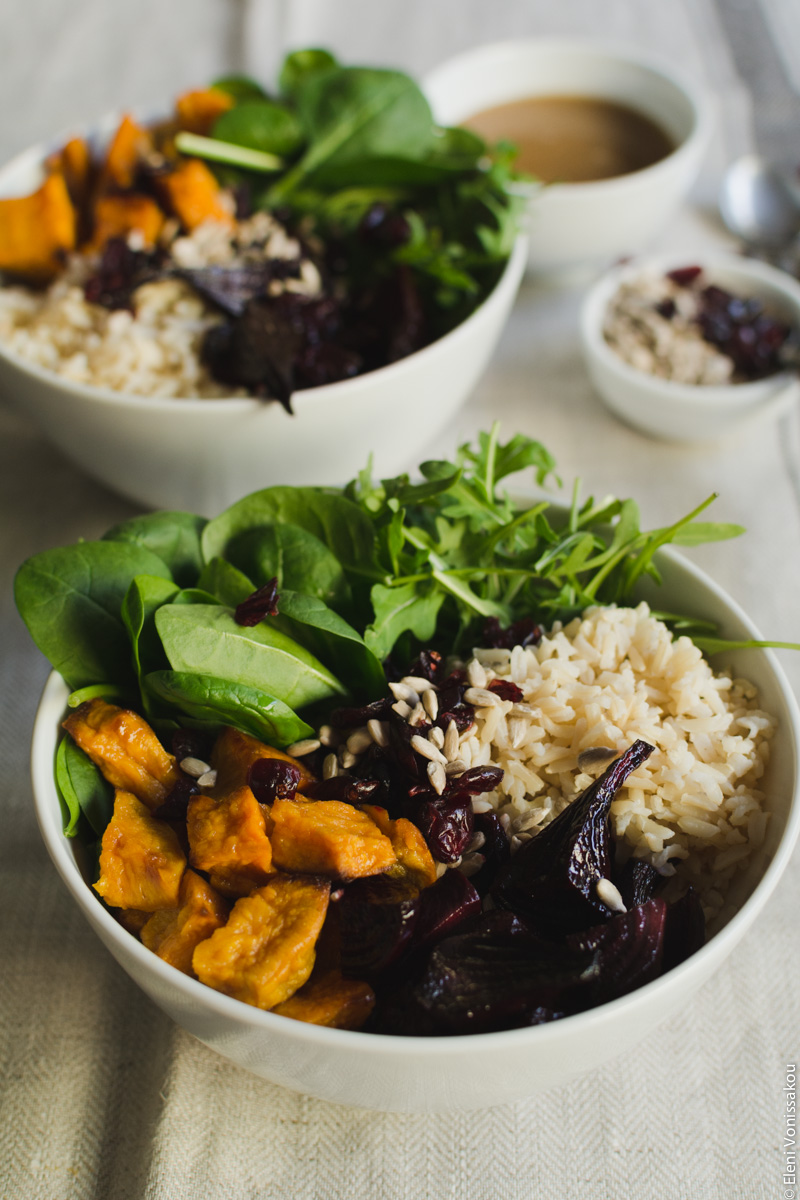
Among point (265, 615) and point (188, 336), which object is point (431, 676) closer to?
point (265, 615)

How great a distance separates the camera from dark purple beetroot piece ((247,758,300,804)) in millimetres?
1093

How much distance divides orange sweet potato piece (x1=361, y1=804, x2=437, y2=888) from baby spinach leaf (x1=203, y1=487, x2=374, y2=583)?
1.33ft

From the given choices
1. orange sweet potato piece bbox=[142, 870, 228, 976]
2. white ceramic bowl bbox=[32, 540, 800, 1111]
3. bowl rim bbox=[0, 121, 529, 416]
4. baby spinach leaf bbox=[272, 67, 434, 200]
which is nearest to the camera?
white ceramic bowl bbox=[32, 540, 800, 1111]

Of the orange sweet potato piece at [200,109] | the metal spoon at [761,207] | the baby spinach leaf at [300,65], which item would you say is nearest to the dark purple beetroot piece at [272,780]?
the orange sweet potato piece at [200,109]

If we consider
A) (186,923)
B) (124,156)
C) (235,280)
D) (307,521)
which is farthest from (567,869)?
(124,156)

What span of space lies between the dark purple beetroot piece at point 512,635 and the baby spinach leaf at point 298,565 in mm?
208

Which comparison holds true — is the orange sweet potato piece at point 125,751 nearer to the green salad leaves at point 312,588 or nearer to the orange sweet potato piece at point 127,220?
the green salad leaves at point 312,588

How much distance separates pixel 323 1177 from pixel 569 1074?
13.7 inches

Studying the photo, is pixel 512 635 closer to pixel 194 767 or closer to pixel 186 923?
pixel 194 767

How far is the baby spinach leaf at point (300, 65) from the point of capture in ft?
7.39

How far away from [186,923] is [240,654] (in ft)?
1.09

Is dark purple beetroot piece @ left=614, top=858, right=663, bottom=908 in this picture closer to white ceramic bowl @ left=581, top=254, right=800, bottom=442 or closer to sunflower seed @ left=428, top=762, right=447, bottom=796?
sunflower seed @ left=428, top=762, right=447, bottom=796

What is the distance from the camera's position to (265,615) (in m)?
1.20

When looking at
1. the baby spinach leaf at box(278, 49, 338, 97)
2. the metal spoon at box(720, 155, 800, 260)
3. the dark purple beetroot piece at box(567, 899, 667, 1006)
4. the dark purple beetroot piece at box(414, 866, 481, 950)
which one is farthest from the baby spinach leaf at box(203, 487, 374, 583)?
the metal spoon at box(720, 155, 800, 260)
